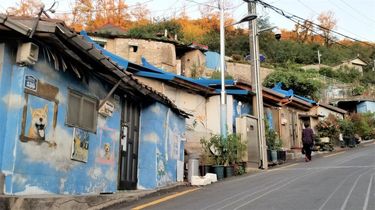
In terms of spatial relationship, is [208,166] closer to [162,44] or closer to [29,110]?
[29,110]

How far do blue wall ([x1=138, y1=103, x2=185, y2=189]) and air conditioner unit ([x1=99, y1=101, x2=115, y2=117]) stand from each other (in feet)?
6.81

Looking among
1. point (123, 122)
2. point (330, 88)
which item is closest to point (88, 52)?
point (123, 122)

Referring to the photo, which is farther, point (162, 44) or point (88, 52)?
point (162, 44)

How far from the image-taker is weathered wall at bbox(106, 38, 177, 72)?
36.7m

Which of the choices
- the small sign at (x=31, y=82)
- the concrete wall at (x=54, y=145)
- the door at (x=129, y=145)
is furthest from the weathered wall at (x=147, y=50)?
the small sign at (x=31, y=82)

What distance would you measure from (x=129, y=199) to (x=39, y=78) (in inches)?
135

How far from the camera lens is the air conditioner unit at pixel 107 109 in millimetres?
10084

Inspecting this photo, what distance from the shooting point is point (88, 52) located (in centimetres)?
809

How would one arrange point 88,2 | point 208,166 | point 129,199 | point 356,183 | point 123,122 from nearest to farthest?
1. point 129,199
2. point 356,183
3. point 123,122
4. point 208,166
5. point 88,2

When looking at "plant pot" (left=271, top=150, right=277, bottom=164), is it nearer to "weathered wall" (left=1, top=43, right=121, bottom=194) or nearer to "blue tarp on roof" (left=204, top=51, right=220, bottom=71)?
"weathered wall" (left=1, top=43, right=121, bottom=194)

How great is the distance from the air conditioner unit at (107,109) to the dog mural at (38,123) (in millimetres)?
2263

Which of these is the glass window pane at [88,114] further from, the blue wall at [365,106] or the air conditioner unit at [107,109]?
the blue wall at [365,106]

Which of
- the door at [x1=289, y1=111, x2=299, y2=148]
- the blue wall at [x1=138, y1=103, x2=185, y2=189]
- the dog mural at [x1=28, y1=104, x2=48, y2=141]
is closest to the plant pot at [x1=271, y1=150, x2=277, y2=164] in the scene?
the blue wall at [x1=138, y1=103, x2=185, y2=189]

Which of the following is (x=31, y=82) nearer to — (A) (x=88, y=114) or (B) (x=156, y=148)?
(A) (x=88, y=114)
